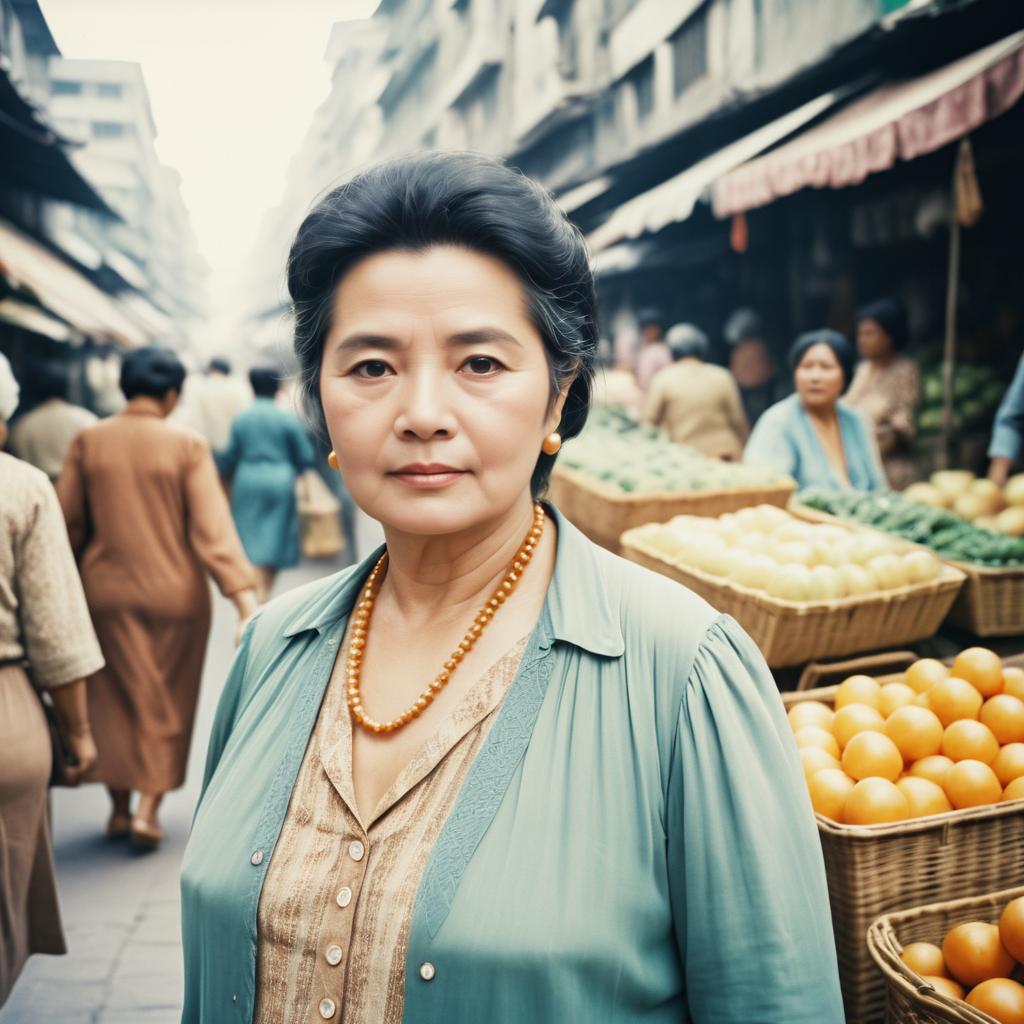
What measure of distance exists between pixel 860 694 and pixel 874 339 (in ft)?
12.0

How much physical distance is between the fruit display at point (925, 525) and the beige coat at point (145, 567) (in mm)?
2528

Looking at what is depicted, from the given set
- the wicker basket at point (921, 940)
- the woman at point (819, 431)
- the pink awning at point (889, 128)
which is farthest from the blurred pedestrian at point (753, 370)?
the wicker basket at point (921, 940)

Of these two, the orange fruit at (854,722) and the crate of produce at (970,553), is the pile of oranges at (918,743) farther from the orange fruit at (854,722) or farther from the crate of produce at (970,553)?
the crate of produce at (970,553)

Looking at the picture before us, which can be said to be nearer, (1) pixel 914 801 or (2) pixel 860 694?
(1) pixel 914 801

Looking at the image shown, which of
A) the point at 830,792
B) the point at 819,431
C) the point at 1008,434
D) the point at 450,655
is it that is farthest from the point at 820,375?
the point at 450,655

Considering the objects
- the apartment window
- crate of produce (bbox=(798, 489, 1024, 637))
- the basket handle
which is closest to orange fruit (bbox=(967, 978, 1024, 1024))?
the basket handle

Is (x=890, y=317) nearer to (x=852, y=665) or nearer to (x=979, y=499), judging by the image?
(x=979, y=499)

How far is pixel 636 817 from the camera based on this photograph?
1.20 metres

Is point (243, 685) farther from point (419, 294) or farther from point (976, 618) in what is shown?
point (976, 618)

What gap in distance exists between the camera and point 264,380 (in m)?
6.64

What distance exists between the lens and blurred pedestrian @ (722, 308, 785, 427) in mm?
8039

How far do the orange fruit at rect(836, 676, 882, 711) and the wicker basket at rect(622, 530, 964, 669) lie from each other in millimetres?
337

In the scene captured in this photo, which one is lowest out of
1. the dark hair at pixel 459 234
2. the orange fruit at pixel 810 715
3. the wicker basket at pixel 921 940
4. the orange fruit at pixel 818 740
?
the wicker basket at pixel 921 940

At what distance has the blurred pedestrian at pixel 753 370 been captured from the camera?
8039 millimetres
